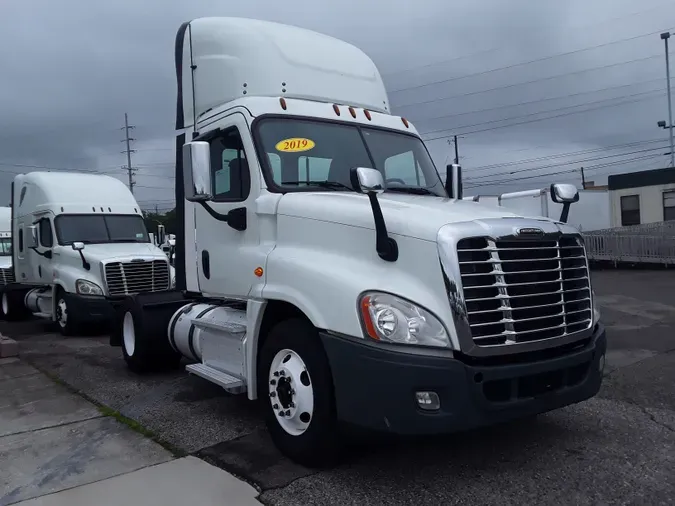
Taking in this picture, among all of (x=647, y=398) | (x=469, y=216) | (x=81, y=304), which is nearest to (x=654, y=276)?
(x=647, y=398)

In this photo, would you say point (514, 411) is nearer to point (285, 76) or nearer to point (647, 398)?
point (647, 398)

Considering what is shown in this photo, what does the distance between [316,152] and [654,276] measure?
1892 centimetres

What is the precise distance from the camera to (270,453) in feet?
16.2

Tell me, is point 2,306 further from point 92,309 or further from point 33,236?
point 92,309

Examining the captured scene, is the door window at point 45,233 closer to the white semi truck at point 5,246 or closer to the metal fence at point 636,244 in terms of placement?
the white semi truck at point 5,246

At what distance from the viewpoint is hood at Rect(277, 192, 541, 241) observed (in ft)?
13.8

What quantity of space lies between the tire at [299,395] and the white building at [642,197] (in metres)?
27.5

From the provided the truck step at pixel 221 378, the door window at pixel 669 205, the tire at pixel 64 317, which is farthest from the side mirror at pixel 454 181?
the door window at pixel 669 205

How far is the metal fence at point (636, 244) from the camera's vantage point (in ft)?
77.2

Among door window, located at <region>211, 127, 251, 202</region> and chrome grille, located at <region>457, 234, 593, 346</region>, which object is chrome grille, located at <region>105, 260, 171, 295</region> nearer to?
door window, located at <region>211, 127, 251, 202</region>

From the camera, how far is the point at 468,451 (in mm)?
4836

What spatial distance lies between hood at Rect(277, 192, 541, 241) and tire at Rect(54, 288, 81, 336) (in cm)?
838

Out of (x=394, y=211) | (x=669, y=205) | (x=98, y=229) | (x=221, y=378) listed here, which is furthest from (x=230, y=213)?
(x=669, y=205)

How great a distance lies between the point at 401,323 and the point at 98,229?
10.7 m
